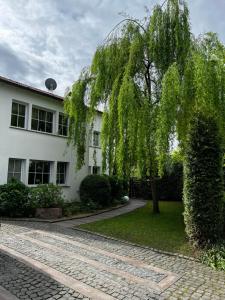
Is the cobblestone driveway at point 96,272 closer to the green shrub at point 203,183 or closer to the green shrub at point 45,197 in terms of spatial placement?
the green shrub at point 203,183

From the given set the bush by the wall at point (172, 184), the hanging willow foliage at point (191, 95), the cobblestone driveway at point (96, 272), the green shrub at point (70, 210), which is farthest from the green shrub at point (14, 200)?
the bush by the wall at point (172, 184)

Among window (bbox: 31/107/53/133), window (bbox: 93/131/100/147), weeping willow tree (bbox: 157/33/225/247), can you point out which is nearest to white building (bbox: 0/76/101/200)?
window (bbox: 31/107/53/133)

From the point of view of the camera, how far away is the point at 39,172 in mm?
15344

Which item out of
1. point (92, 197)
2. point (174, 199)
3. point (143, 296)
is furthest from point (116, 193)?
point (143, 296)

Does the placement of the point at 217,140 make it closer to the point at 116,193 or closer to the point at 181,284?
the point at 181,284

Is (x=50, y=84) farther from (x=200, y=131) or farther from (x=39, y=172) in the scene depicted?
(x=200, y=131)

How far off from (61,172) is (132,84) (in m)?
8.22

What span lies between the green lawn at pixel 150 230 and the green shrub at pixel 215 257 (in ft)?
1.43

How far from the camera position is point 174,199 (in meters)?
22.7

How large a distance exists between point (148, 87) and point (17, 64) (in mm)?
6044

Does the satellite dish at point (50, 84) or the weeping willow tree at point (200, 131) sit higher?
the satellite dish at point (50, 84)

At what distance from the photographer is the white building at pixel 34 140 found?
13.3 m

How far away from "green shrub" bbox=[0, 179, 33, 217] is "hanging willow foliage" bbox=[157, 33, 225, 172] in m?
6.30

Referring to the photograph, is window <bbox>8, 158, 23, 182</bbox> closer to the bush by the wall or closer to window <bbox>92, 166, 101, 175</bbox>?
window <bbox>92, 166, 101, 175</bbox>
